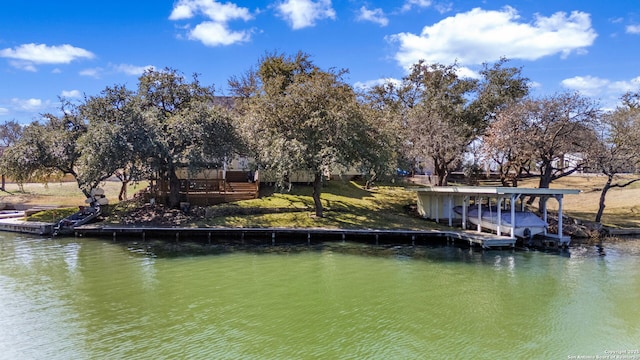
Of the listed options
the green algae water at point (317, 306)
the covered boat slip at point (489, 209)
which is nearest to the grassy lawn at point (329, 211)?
the covered boat slip at point (489, 209)

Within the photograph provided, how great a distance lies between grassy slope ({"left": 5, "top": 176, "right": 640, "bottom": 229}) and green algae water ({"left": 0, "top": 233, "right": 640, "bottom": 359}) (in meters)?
5.81

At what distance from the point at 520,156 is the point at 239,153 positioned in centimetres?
1786

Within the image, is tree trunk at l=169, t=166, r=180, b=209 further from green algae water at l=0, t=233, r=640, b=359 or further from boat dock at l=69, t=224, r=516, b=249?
green algae water at l=0, t=233, r=640, b=359

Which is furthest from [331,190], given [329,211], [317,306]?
[317,306]

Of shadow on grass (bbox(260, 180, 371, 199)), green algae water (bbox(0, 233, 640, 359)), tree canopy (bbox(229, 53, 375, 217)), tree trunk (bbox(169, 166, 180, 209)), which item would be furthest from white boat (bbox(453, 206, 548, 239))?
tree trunk (bbox(169, 166, 180, 209))

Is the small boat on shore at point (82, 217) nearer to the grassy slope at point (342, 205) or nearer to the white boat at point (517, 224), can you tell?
the grassy slope at point (342, 205)

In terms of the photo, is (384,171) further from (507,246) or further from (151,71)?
(151,71)

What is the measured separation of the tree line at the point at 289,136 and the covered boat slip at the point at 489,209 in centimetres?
331

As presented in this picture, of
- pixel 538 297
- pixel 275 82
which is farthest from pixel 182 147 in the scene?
pixel 538 297

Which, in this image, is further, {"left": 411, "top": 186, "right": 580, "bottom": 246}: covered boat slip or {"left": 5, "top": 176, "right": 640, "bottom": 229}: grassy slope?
{"left": 5, "top": 176, "right": 640, "bottom": 229}: grassy slope

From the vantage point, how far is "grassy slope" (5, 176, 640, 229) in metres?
26.8

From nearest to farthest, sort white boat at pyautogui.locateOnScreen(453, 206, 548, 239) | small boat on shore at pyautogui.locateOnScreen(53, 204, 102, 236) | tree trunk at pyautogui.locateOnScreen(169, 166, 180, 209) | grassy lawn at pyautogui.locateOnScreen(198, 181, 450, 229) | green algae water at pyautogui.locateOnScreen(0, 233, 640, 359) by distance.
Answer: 1. green algae water at pyautogui.locateOnScreen(0, 233, 640, 359)
2. white boat at pyautogui.locateOnScreen(453, 206, 548, 239)
3. small boat on shore at pyautogui.locateOnScreen(53, 204, 102, 236)
4. grassy lawn at pyautogui.locateOnScreen(198, 181, 450, 229)
5. tree trunk at pyautogui.locateOnScreen(169, 166, 180, 209)

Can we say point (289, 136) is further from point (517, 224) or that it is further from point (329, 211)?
point (517, 224)

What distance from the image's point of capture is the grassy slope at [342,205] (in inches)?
1054
